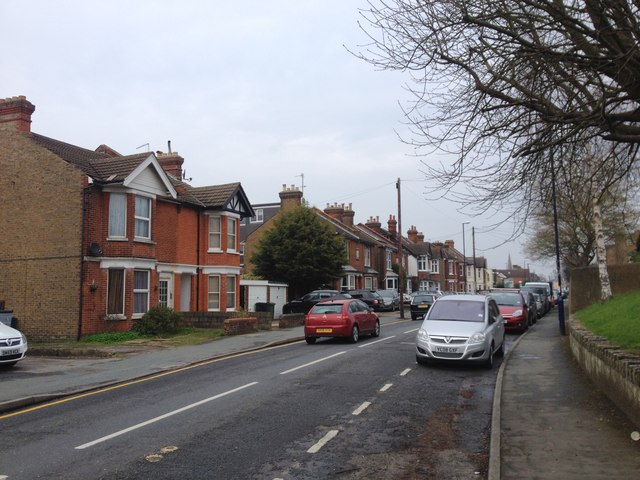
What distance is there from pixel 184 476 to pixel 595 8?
7.14m

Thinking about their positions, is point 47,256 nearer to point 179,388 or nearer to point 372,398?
point 179,388

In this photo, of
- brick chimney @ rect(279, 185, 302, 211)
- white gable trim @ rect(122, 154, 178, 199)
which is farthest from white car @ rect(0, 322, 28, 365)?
brick chimney @ rect(279, 185, 302, 211)

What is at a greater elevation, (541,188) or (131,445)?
(541,188)

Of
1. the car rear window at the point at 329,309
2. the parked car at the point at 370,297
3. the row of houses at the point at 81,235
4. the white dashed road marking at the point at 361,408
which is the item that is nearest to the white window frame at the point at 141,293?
the row of houses at the point at 81,235

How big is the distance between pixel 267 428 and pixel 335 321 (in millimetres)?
10844

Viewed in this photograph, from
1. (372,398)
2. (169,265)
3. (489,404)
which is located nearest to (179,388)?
(372,398)

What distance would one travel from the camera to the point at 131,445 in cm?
685

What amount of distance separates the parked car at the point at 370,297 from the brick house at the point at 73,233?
52.4ft

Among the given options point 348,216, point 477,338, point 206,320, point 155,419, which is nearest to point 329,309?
point 477,338

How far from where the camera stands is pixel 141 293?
77.1ft

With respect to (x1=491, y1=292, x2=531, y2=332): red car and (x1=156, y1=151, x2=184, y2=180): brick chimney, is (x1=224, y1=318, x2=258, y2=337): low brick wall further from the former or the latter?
(x1=156, y1=151, x2=184, y2=180): brick chimney

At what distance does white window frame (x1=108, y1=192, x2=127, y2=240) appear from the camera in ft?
73.2

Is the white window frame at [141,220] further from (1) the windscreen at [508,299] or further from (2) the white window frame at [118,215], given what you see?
(1) the windscreen at [508,299]

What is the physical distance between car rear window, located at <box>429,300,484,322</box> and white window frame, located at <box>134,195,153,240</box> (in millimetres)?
14027
